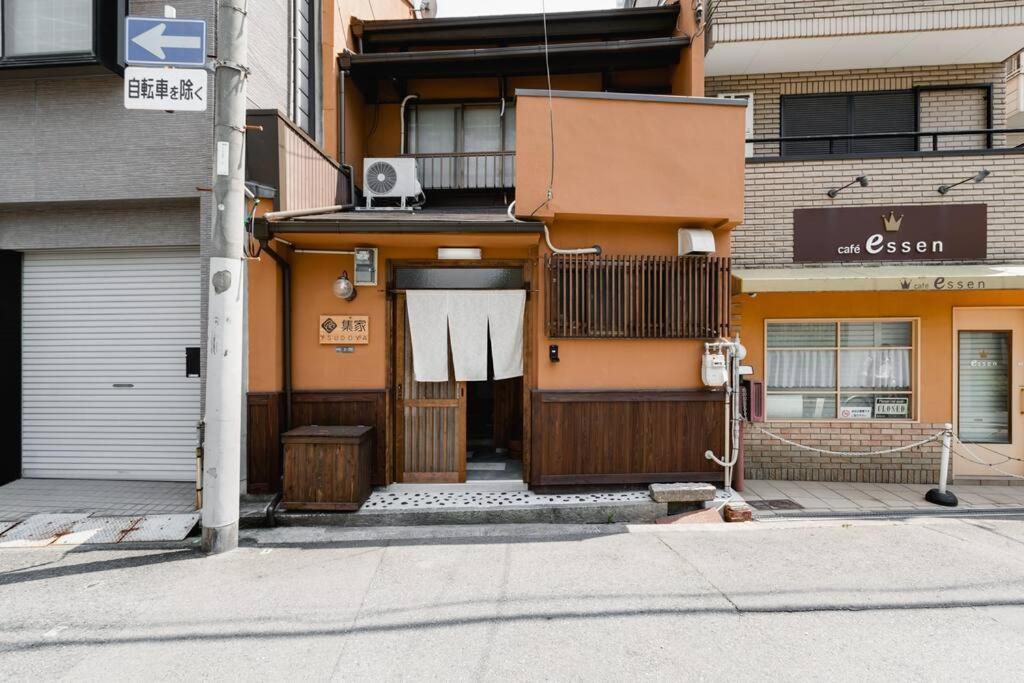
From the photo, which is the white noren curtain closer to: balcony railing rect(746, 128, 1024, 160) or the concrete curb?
the concrete curb

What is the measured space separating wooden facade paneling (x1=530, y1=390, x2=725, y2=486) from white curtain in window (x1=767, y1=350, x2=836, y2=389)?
2.24 meters

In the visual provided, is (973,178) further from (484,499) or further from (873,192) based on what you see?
(484,499)

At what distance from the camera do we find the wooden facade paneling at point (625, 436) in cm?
637

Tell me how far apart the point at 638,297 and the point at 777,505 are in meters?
3.36

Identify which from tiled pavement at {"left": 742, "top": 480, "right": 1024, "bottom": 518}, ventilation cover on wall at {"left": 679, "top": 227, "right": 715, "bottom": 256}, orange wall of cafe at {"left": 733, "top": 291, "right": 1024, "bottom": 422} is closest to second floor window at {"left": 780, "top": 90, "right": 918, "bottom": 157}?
orange wall of cafe at {"left": 733, "top": 291, "right": 1024, "bottom": 422}

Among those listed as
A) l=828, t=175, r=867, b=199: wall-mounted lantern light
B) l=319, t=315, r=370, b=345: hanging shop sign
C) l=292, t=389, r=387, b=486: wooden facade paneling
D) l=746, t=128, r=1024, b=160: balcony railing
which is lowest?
l=292, t=389, r=387, b=486: wooden facade paneling

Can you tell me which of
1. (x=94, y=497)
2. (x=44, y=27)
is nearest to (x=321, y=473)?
(x=94, y=497)

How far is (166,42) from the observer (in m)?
4.80

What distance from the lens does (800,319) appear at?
315 inches

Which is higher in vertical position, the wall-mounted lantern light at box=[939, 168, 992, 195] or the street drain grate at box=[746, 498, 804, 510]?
the wall-mounted lantern light at box=[939, 168, 992, 195]

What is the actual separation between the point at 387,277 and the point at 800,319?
6533mm

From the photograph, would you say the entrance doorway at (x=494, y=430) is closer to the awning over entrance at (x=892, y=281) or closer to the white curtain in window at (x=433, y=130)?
the white curtain in window at (x=433, y=130)

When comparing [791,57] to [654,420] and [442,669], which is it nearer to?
[654,420]

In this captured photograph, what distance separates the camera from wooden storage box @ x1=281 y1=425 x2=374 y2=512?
567cm
